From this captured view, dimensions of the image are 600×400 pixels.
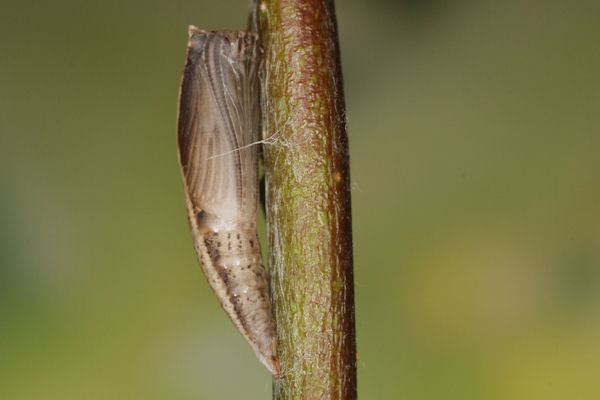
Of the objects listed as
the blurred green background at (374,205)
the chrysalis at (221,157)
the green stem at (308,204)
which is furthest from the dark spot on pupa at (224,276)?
the blurred green background at (374,205)

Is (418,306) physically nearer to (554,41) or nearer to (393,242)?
(393,242)

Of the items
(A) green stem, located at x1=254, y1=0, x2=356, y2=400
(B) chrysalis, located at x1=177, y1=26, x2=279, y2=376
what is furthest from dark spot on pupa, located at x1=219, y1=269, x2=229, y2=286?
(A) green stem, located at x1=254, y1=0, x2=356, y2=400

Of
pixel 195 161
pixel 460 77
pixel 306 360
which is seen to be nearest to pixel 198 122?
pixel 195 161

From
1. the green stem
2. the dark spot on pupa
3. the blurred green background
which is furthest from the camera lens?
the blurred green background

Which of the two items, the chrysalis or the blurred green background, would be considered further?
the blurred green background

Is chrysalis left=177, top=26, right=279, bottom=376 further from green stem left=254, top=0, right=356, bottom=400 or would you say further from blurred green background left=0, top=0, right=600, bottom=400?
blurred green background left=0, top=0, right=600, bottom=400

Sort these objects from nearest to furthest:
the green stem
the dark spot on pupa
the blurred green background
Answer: the green stem, the dark spot on pupa, the blurred green background

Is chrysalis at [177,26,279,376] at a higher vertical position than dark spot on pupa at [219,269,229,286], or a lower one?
higher
